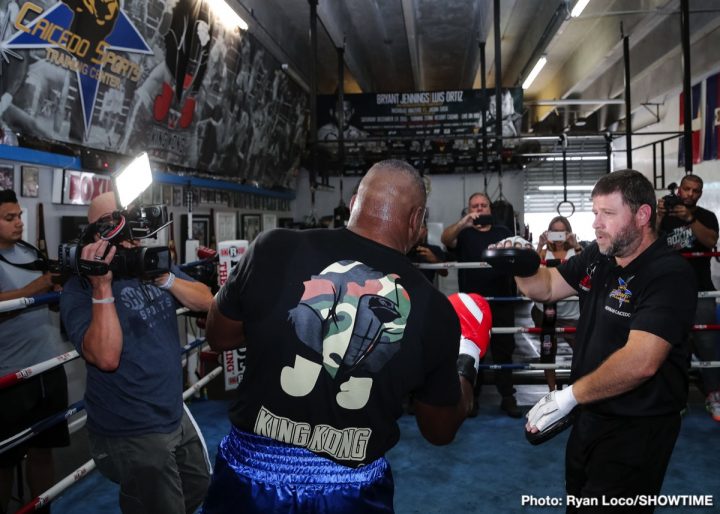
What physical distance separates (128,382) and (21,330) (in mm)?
1304

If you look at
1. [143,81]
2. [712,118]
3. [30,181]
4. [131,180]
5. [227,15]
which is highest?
[227,15]

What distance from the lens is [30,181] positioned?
374 centimetres

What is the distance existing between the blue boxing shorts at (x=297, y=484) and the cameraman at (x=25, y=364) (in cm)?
175

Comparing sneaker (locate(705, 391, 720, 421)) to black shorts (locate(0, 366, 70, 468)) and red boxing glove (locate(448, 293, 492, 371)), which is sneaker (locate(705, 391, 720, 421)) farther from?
black shorts (locate(0, 366, 70, 468))

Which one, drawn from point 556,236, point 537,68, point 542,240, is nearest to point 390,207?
point 556,236

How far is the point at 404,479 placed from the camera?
3.42m

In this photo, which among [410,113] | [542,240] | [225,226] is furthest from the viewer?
[410,113]

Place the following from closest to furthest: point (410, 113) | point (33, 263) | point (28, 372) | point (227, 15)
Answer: point (28, 372), point (33, 263), point (227, 15), point (410, 113)

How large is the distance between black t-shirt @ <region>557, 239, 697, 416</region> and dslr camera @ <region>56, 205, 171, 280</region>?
1.67m

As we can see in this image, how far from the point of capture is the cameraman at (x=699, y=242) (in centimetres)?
447

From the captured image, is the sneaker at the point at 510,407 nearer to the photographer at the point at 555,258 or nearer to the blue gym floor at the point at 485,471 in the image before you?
the blue gym floor at the point at 485,471

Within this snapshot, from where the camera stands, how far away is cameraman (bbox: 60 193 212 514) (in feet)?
6.53

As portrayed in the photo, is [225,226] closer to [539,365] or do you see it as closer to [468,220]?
[468,220]

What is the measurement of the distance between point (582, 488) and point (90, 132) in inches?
151
